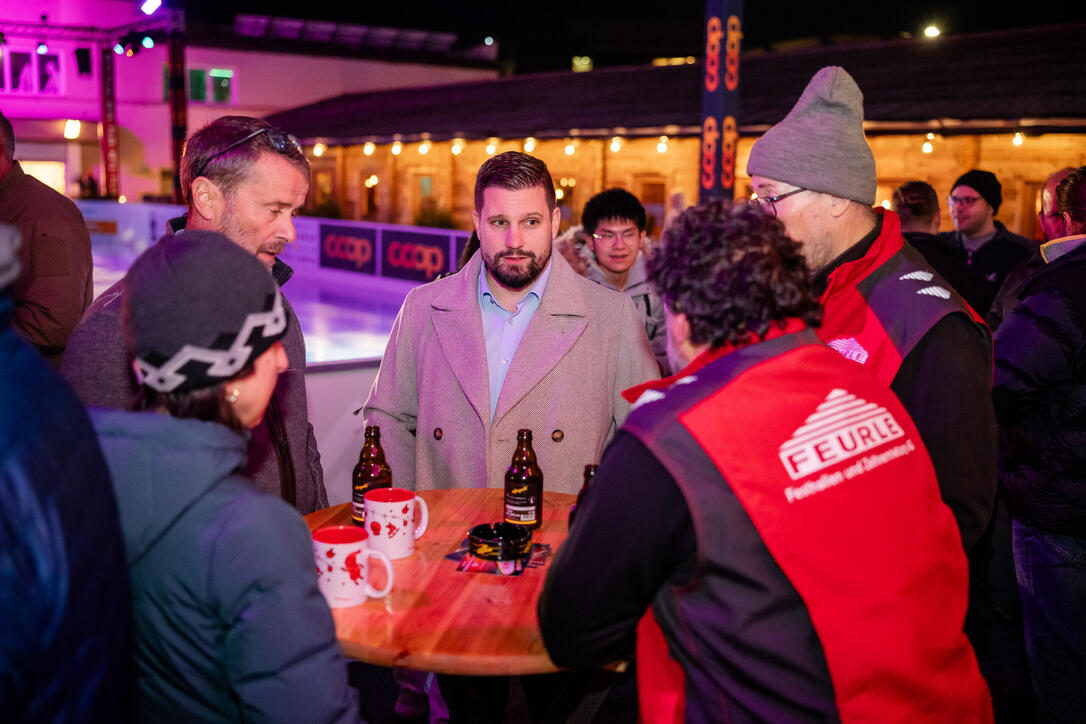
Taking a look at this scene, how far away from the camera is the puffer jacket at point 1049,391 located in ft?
9.14

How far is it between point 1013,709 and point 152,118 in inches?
1427

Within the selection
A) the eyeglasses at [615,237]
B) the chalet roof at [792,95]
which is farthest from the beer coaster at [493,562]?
the chalet roof at [792,95]

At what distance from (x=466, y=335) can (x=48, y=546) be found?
2123 millimetres

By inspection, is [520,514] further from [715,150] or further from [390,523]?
[715,150]

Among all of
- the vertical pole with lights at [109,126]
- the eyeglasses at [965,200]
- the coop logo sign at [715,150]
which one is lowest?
the eyeglasses at [965,200]

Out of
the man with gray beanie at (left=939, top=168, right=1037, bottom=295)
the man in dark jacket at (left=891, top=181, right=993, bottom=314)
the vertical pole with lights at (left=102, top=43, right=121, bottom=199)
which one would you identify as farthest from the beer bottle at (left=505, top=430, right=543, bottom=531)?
the vertical pole with lights at (left=102, top=43, right=121, bottom=199)

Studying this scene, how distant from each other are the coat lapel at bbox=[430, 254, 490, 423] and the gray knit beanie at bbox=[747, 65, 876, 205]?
1.16 m

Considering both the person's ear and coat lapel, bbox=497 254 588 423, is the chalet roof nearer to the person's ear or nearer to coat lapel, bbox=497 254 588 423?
coat lapel, bbox=497 254 588 423

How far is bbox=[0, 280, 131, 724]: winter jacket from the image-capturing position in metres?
1.02

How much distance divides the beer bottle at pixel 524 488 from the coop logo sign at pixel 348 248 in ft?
44.2

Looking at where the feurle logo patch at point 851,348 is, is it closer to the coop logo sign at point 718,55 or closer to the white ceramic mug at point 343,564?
the white ceramic mug at point 343,564

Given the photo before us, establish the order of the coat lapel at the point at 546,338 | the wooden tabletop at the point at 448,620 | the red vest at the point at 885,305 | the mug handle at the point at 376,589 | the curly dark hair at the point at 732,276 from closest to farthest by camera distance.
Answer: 1. the curly dark hair at the point at 732,276
2. the wooden tabletop at the point at 448,620
3. the mug handle at the point at 376,589
4. the red vest at the point at 885,305
5. the coat lapel at the point at 546,338

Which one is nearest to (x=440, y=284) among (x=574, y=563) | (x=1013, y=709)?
(x=574, y=563)

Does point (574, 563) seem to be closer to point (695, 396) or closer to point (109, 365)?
point (695, 396)
